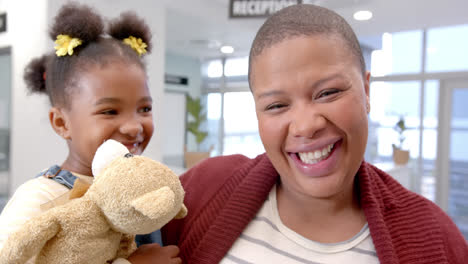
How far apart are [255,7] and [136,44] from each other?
2.33 m

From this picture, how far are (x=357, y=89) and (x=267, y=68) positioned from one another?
0.77ft

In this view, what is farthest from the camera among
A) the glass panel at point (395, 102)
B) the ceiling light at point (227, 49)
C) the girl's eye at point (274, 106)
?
the ceiling light at point (227, 49)

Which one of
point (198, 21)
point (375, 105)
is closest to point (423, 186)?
point (375, 105)

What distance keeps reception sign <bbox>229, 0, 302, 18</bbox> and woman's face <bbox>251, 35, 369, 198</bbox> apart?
2652 mm

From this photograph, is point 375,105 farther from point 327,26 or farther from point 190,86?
point 327,26

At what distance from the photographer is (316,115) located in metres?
0.87

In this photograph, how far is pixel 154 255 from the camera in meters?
0.94

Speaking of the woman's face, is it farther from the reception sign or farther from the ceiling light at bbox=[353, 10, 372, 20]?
the ceiling light at bbox=[353, 10, 372, 20]

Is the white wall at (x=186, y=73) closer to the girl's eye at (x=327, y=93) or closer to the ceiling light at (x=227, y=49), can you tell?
the ceiling light at (x=227, y=49)

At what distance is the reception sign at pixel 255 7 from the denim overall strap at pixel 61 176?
269 centimetres

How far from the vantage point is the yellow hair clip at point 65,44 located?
4.05 ft

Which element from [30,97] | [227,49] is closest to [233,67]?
[227,49]

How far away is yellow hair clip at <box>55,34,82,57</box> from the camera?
4.05 ft

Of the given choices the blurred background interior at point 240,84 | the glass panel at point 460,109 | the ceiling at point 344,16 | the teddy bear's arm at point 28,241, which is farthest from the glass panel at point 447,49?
the teddy bear's arm at point 28,241
